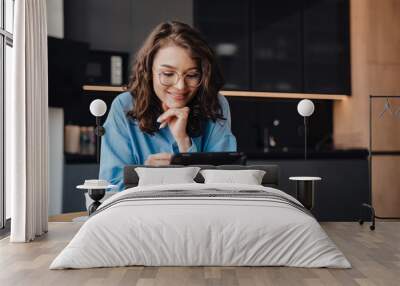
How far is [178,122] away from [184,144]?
275 mm

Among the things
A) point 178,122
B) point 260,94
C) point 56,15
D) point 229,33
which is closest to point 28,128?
point 178,122

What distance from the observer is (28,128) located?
16.1 ft

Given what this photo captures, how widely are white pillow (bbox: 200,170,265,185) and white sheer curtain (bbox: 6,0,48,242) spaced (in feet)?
5.60

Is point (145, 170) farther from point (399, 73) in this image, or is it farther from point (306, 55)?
point (399, 73)

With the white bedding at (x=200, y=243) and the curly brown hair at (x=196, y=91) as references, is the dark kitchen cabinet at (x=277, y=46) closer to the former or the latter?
the curly brown hair at (x=196, y=91)

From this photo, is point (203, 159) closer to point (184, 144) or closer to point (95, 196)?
point (184, 144)

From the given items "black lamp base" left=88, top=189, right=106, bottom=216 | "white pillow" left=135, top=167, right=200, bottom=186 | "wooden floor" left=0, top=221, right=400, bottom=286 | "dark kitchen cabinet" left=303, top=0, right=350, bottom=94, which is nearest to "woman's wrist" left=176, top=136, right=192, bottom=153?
"white pillow" left=135, top=167, right=200, bottom=186

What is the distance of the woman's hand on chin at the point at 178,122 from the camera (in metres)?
6.17

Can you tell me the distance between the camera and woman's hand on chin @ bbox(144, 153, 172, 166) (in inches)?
240

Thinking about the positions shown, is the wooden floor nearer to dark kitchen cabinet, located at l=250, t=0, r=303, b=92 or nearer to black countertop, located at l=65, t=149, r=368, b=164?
black countertop, located at l=65, t=149, r=368, b=164

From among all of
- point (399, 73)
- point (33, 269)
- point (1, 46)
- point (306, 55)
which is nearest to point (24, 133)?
point (1, 46)

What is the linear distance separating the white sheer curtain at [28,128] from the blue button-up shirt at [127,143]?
1.02 metres

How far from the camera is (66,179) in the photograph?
628cm

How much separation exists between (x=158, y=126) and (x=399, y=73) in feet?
10.9
